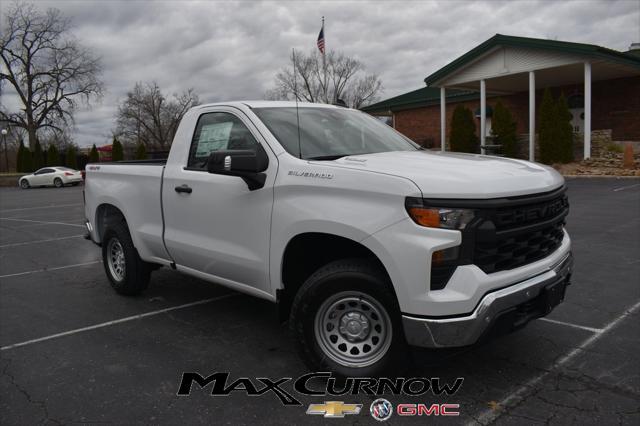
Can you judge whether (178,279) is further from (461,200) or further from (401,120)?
(401,120)

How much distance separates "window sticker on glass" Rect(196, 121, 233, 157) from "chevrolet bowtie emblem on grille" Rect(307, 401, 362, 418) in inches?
89.8

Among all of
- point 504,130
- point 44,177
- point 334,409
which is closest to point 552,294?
point 334,409

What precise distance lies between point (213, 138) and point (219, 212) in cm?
77

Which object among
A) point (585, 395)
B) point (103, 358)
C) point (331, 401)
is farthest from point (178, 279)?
point (585, 395)

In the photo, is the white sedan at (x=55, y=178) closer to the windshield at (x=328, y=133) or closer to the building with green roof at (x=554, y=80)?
the building with green roof at (x=554, y=80)

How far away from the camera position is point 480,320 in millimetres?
3086

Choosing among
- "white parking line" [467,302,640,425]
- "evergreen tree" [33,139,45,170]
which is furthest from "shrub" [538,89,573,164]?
"evergreen tree" [33,139,45,170]

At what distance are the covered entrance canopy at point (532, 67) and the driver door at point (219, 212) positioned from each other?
19.4 metres

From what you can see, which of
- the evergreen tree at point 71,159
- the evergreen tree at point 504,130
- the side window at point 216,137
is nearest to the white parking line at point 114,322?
the side window at point 216,137

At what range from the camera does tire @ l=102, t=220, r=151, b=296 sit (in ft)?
19.0

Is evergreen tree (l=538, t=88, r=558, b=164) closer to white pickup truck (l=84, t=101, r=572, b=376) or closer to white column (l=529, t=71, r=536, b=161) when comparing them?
white column (l=529, t=71, r=536, b=161)

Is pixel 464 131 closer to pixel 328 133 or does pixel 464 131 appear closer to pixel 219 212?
pixel 328 133

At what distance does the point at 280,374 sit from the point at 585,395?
1999 millimetres

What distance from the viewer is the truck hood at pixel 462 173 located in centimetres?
314
